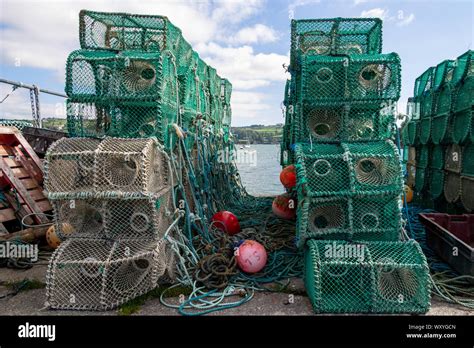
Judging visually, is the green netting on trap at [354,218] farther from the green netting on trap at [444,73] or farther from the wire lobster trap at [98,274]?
the green netting on trap at [444,73]

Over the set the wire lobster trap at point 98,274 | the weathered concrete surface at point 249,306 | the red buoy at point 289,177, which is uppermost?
the red buoy at point 289,177

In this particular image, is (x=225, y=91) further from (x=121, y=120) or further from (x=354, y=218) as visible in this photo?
(x=354, y=218)

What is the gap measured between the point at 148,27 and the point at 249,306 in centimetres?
379

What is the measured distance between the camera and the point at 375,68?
149 inches

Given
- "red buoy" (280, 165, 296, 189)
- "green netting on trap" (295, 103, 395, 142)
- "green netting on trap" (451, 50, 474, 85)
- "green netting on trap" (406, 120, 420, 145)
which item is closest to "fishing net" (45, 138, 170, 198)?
"green netting on trap" (295, 103, 395, 142)

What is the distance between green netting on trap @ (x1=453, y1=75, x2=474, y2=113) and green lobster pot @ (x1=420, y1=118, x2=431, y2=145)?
1130 millimetres

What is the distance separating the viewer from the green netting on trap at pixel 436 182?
19.4 ft

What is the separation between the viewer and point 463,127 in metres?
5.02

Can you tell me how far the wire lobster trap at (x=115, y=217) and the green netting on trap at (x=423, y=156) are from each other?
5.73m

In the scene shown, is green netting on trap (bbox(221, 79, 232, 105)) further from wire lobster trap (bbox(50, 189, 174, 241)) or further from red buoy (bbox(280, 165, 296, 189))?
wire lobster trap (bbox(50, 189, 174, 241))

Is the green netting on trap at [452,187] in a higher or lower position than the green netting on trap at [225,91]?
lower

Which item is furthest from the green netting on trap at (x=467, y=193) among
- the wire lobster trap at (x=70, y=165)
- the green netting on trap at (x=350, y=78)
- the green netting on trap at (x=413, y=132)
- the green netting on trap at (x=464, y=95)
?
the wire lobster trap at (x=70, y=165)

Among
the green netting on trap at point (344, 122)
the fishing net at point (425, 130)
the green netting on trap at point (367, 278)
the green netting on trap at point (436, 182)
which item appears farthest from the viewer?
the fishing net at point (425, 130)
